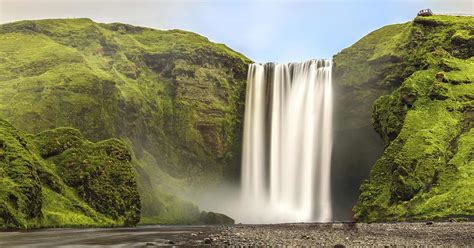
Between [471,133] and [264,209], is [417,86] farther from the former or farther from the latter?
[264,209]

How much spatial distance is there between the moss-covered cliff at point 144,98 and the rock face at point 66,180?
11701 millimetres

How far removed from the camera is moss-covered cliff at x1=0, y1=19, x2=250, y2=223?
95.3m

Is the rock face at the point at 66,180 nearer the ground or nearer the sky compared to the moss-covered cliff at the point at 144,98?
nearer the ground

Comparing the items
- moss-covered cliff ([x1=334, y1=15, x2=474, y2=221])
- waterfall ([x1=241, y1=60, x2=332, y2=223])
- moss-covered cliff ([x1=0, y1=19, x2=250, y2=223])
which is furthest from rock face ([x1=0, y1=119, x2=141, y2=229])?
moss-covered cliff ([x1=334, y1=15, x2=474, y2=221])

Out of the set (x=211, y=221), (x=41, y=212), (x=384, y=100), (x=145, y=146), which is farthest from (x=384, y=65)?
(x=41, y=212)

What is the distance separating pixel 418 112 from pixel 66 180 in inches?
2243

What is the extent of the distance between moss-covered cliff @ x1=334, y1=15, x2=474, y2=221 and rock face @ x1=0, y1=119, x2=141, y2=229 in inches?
1409

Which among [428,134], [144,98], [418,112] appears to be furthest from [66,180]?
[418,112]

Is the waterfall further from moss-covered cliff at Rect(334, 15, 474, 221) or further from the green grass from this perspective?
the green grass

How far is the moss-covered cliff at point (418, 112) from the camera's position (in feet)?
230

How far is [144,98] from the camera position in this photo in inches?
4574

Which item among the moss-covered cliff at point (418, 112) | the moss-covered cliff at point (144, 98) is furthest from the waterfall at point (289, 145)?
the moss-covered cliff at point (144, 98)

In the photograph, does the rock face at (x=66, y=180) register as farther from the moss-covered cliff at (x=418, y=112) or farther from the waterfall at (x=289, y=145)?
the moss-covered cliff at (x=418, y=112)

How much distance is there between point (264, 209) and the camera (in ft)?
330
